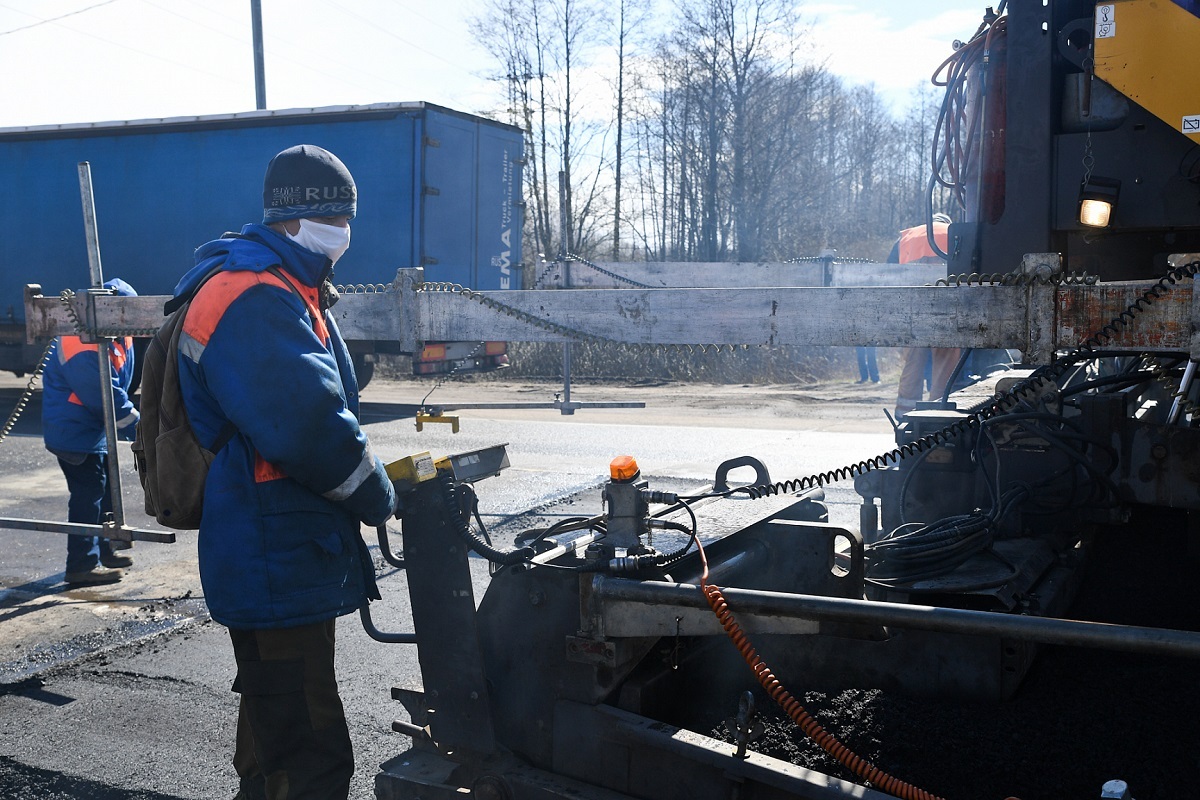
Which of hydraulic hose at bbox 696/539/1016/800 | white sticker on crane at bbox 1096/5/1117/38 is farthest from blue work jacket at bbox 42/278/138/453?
white sticker on crane at bbox 1096/5/1117/38

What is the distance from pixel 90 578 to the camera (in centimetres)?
600

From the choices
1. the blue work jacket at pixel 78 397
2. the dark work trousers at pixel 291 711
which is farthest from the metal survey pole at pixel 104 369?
the dark work trousers at pixel 291 711

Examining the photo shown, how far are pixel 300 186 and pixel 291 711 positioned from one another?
1403 millimetres

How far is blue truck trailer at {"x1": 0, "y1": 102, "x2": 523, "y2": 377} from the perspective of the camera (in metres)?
13.4

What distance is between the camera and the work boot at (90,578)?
598 centimetres

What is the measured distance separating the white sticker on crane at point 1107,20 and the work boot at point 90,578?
5.67 m

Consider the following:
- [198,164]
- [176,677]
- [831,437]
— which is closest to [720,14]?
[198,164]

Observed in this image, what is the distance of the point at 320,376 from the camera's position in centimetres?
258

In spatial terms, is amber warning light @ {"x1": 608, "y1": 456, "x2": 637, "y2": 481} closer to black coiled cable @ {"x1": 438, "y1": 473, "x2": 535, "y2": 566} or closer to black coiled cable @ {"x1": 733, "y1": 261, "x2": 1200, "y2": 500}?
black coiled cable @ {"x1": 438, "y1": 473, "x2": 535, "y2": 566}

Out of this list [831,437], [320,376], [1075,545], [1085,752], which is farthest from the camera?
[831,437]

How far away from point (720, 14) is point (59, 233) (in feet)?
55.0

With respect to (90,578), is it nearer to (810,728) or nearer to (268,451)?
(268,451)

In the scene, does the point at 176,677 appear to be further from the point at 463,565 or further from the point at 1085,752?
the point at 1085,752

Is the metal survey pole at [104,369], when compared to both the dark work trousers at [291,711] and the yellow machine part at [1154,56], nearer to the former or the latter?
the dark work trousers at [291,711]
